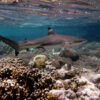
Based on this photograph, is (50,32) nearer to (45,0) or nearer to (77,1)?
(45,0)

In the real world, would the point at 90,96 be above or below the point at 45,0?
below

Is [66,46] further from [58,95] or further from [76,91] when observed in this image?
[58,95]

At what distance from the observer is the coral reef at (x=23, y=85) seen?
3652 mm

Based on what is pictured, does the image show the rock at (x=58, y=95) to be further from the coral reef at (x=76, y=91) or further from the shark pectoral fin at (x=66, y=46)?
the shark pectoral fin at (x=66, y=46)

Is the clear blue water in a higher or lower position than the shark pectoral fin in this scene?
higher

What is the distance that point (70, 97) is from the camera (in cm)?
445

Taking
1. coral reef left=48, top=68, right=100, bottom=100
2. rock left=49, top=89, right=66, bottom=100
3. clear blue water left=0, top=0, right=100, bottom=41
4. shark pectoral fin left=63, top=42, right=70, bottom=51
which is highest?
clear blue water left=0, top=0, right=100, bottom=41

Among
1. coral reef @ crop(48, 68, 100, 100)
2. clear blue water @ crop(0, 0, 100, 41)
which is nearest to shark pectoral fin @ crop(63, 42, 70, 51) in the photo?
coral reef @ crop(48, 68, 100, 100)

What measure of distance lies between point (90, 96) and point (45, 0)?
1343cm

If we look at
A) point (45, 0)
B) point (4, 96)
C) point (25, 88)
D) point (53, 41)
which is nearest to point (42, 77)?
point (25, 88)

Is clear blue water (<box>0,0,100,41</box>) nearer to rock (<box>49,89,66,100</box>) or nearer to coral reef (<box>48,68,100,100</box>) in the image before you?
coral reef (<box>48,68,100,100</box>)

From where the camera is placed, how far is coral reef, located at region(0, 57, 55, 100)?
365 centimetres

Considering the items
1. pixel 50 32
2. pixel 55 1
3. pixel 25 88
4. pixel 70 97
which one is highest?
pixel 55 1

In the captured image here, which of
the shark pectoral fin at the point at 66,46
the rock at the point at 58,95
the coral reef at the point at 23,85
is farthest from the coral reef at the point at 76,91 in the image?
the shark pectoral fin at the point at 66,46
